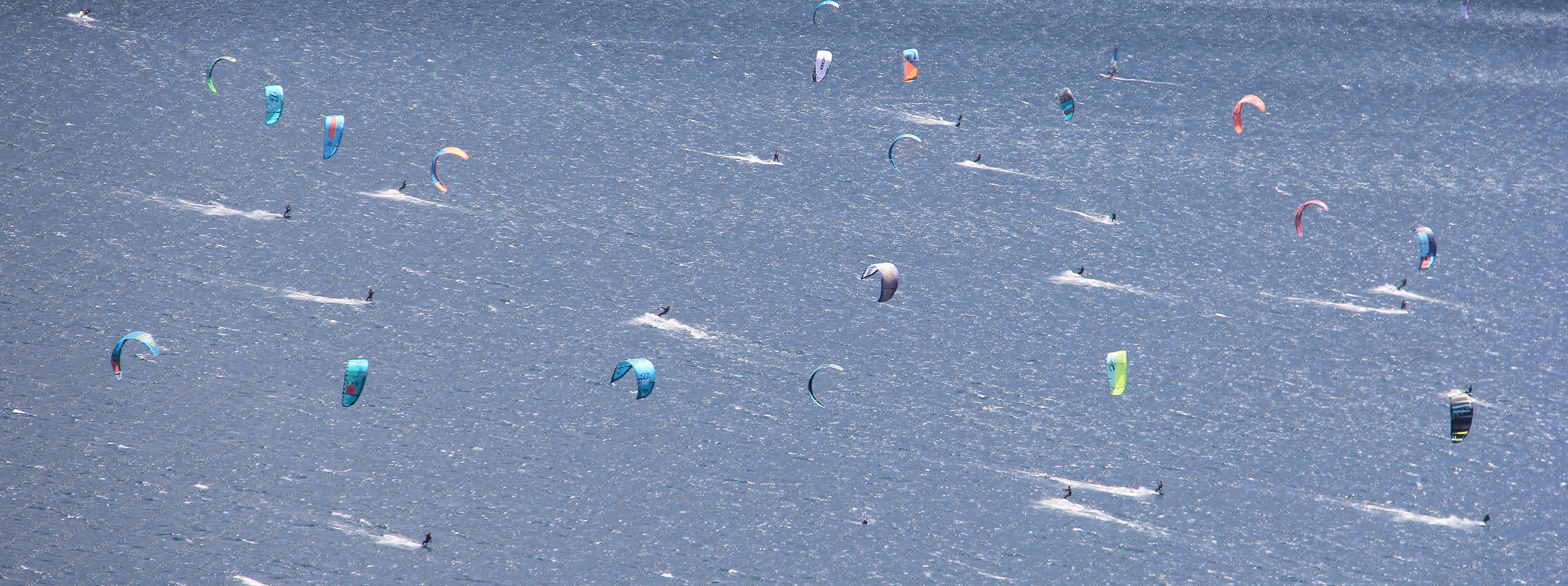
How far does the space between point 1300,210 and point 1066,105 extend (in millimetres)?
8755

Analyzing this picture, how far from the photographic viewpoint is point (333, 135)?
4531 cm

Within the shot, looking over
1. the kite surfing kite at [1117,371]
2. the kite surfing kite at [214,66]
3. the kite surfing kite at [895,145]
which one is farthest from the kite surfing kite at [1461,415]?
the kite surfing kite at [214,66]

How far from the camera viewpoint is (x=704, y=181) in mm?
47219

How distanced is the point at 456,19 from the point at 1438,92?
29.8m

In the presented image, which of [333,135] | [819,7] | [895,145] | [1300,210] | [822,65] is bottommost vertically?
[895,145]

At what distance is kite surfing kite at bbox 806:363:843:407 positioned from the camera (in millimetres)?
37750

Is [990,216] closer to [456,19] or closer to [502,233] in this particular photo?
[502,233]

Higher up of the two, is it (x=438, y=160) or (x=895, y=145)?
(x=895, y=145)

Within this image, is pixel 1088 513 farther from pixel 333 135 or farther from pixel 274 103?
pixel 274 103

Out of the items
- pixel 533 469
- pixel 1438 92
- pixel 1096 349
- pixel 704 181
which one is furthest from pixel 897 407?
pixel 1438 92

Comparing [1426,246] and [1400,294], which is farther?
[1400,294]

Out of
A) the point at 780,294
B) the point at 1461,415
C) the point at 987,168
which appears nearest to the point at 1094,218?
the point at 987,168

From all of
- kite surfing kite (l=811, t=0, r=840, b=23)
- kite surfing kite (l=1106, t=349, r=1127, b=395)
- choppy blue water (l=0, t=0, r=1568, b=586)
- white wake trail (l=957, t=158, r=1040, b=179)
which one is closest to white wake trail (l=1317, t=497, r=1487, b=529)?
choppy blue water (l=0, t=0, r=1568, b=586)

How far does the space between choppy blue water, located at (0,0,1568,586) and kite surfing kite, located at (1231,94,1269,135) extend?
1.86ft
